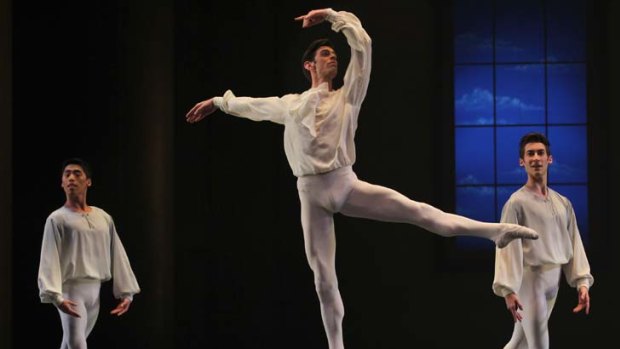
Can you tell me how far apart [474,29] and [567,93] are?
756 millimetres

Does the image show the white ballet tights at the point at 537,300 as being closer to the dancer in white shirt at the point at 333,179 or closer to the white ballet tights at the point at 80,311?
the dancer in white shirt at the point at 333,179

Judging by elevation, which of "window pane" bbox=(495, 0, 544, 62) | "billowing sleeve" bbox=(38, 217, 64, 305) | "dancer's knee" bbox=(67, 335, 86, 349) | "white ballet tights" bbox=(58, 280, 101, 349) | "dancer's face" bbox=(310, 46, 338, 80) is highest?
"window pane" bbox=(495, 0, 544, 62)

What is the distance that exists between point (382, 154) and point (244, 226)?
1.05m

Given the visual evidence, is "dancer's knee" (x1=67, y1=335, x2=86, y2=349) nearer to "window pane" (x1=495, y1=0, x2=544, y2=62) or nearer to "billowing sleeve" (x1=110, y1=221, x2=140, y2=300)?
"billowing sleeve" (x1=110, y1=221, x2=140, y2=300)

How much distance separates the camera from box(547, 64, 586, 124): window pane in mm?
8484

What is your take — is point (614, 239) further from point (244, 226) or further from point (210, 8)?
point (210, 8)

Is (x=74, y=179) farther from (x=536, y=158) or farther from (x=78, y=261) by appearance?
(x=536, y=158)

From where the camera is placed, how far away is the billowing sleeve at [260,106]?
6223 mm

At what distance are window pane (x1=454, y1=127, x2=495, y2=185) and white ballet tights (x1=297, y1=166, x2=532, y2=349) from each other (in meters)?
2.44

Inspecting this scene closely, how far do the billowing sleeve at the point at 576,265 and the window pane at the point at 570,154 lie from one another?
189cm

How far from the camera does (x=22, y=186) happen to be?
8070 mm

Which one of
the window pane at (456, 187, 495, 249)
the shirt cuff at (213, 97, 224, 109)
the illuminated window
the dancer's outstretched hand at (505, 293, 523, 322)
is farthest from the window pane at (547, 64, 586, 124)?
the shirt cuff at (213, 97, 224, 109)

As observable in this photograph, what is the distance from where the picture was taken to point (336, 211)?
241 inches

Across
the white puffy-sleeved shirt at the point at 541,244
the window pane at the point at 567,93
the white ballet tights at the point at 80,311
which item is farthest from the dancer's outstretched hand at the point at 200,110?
the window pane at the point at 567,93
